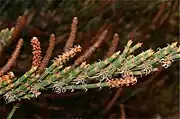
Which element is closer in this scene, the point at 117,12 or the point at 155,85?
the point at 117,12

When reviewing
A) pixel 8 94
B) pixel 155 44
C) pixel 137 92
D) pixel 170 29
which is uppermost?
pixel 170 29

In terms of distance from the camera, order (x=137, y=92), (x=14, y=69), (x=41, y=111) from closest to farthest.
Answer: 1. (x=14, y=69)
2. (x=41, y=111)
3. (x=137, y=92)

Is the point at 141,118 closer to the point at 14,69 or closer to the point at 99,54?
the point at 99,54

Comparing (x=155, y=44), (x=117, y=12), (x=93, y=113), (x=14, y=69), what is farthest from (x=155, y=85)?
(x=14, y=69)

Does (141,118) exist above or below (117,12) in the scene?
below

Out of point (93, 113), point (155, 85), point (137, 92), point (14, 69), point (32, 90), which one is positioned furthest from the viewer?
point (155, 85)

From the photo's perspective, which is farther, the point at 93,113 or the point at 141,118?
the point at 141,118

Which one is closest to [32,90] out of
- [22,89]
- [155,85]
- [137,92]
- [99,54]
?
[22,89]

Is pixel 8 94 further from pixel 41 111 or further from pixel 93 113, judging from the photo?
pixel 93 113

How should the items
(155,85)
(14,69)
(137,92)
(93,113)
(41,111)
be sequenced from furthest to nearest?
(155,85) < (137,92) < (93,113) < (41,111) < (14,69)
